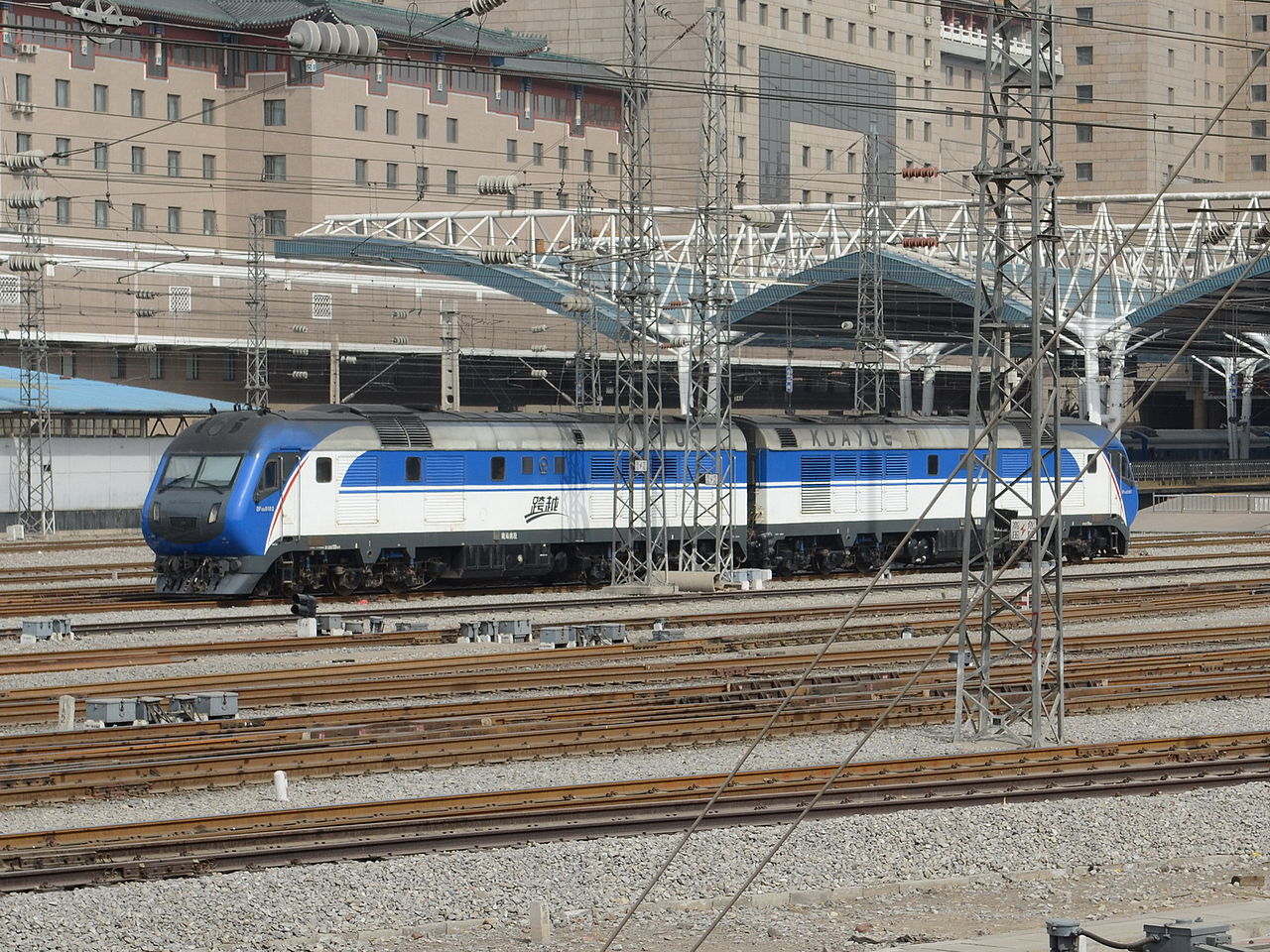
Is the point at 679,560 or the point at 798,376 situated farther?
the point at 798,376

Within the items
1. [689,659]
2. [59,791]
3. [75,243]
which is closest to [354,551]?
[689,659]

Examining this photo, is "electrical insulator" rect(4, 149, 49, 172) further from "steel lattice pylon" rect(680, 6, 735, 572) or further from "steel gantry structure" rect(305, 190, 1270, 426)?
"steel lattice pylon" rect(680, 6, 735, 572)

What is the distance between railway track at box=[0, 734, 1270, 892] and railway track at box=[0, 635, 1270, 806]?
213cm

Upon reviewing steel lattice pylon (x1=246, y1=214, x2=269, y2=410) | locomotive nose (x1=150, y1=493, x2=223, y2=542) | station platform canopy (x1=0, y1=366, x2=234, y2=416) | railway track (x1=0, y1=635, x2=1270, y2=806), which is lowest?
railway track (x1=0, y1=635, x2=1270, y2=806)

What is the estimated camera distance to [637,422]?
3897 centimetres

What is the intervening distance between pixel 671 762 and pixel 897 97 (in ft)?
323

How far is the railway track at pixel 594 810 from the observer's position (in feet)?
44.9

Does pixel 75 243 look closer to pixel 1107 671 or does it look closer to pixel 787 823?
pixel 1107 671

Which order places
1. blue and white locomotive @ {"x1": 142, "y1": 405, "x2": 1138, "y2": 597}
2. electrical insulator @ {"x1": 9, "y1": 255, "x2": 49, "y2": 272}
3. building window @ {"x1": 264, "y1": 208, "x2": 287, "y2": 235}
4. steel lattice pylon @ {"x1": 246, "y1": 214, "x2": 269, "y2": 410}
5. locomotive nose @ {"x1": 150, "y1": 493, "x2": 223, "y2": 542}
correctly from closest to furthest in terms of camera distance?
locomotive nose @ {"x1": 150, "y1": 493, "x2": 223, "y2": 542} → blue and white locomotive @ {"x1": 142, "y1": 405, "x2": 1138, "y2": 597} → electrical insulator @ {"x1": 9, "y1": 255, "x2": 49, "y2": 272} → steel lattice pylon @ {"x1": 246, "y1": 214, "x2": 269, "y2": 410} → building window @ {"x1": 264, "y1": 208, "x2": 287, "y2": 235}

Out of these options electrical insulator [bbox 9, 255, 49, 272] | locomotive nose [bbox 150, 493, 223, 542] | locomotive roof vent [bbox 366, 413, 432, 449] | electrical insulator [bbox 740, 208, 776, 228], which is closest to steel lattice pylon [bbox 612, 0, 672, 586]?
locomotive roof vent [bbox 366, 413, 432, 449]

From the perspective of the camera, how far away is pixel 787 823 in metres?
15.1

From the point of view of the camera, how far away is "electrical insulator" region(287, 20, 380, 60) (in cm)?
1778

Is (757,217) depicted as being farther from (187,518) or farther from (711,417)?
(187,518)

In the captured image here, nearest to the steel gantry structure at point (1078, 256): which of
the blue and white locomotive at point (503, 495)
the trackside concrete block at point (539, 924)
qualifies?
the blue and white locomotive at point (503, 495)
